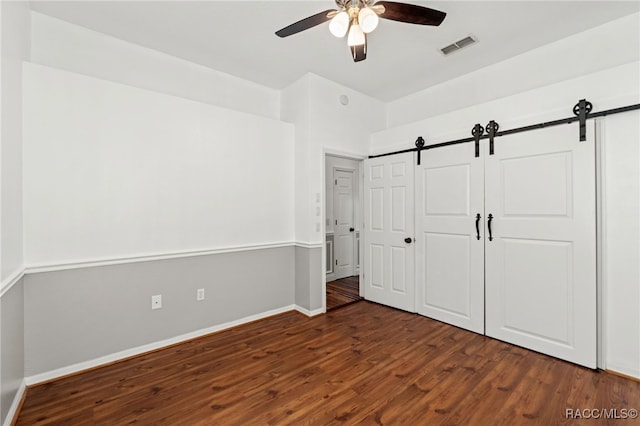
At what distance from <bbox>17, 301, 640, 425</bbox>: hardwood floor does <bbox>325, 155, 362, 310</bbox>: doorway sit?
236 cm

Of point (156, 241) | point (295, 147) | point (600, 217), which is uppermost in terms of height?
point (295, 147)

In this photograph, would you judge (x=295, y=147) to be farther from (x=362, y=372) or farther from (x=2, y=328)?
(x=2, y=328)

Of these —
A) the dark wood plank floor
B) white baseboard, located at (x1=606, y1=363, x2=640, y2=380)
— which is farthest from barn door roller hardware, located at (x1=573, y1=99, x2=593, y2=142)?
the dark wood plank floor

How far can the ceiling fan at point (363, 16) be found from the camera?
1839mm

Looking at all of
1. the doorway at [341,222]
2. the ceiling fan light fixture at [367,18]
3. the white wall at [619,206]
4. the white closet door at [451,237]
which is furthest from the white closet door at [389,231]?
the ceiling fan light fixture at [367,18]

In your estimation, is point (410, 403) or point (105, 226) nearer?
point (410, 403)

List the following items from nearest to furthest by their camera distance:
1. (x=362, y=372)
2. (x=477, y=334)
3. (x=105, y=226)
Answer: (x=362, y=372)
(x=105, y=226)
(x=477, y=334)

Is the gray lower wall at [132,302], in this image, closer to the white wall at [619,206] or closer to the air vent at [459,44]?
the air vent at [459,44]

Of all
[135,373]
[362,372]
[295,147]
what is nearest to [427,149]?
[295,147]

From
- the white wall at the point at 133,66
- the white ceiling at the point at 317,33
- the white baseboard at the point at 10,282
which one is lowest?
the white baseboard at the point at 10,282

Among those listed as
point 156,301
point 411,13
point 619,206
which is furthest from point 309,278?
point 619,206

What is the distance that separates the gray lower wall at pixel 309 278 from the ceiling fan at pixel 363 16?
2392 mm

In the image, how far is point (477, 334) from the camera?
3.08 metres

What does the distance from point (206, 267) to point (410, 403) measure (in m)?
2.28
